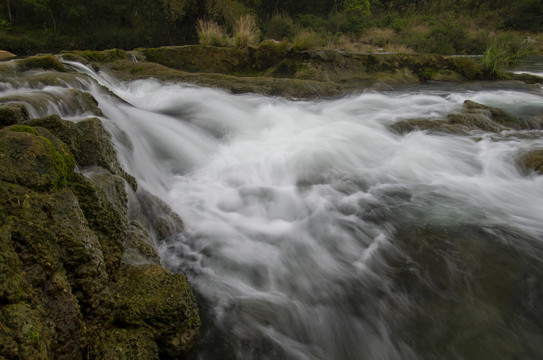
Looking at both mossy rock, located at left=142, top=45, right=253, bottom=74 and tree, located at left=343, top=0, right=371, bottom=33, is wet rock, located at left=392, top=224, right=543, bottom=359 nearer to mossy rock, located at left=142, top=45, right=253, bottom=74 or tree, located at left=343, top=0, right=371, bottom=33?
mossy rock, located at left=142, top=45, right=253, bottom=74

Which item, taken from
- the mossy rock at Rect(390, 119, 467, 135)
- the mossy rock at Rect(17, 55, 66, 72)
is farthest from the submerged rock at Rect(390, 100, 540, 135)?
the mossy rock at Rect(17, 55, 66, 72)

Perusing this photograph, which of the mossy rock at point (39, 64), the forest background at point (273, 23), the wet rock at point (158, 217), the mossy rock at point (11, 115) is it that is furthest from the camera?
the forest background at point (273, 23)

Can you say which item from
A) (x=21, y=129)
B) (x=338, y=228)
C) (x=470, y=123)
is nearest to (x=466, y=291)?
(x=338, y=228)

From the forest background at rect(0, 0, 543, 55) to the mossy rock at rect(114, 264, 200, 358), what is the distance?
774 inches

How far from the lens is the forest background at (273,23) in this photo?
2186 cm

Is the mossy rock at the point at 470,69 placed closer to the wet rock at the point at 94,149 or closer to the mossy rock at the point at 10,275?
the wet rock at the point at 94,149

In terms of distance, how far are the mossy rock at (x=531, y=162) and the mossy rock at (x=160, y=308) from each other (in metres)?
6.01

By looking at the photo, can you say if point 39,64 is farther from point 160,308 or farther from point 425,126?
point 425,126

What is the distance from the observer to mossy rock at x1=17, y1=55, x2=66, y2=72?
19.1ft

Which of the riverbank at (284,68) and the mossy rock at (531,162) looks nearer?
the mossy rock at (531,162)

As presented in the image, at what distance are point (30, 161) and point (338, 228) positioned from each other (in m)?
3.34

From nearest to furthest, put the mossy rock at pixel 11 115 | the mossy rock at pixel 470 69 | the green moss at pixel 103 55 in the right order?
the mossy rock at pixel 11 115 → the green moss at pixel 103 55 → the mossy rock at pixel 470 69

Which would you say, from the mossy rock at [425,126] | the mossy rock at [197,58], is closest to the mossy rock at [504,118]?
the mossy rock at [425,126]

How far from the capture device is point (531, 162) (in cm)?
538
